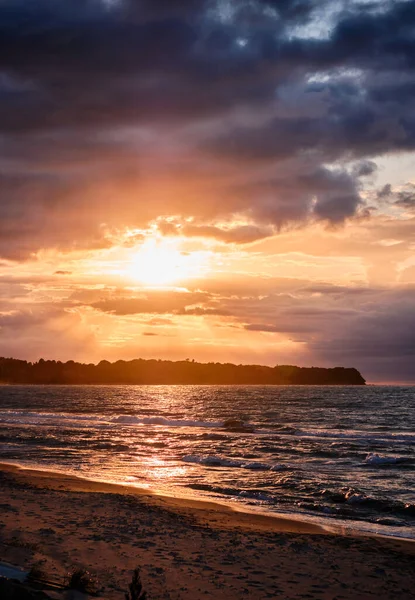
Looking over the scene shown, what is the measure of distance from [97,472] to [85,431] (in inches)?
1014

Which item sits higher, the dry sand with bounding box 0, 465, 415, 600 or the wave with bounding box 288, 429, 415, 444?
the dry sand with bounding box 0, 465, 415, 600

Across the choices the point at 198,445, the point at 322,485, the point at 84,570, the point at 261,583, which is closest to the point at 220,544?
the point at 261,583

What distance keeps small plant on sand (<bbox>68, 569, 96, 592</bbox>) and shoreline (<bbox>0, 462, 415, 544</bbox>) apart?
773 centimetres

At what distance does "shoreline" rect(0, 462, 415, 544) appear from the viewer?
59.8 ft

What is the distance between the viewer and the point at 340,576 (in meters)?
13.6

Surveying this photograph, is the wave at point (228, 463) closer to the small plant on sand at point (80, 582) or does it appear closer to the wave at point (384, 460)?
the wave at point (384, 460)

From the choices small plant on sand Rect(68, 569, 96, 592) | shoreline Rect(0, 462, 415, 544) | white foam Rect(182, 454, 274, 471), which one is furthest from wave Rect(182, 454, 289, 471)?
small plant on sand Rect(68, 569, 96, 592)

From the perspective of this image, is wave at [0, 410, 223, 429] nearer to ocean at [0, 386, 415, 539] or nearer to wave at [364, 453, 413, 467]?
ocean at [0, 386, 415, 539]

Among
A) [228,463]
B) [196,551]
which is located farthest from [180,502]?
[228,463]

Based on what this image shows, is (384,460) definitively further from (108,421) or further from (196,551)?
(108,421)

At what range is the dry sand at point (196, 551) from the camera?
40.6 feet

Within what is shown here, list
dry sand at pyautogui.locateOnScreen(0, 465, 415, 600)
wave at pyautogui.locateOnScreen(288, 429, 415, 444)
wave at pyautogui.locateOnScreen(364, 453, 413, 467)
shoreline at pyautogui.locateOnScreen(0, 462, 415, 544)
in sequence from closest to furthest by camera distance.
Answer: dry sand at pyautogui.locateOnScreen(0, 465, 415, 600), shoreline at pyautogui.locateOnScreen(0, 462, 415, 544), wave at pyautogui.locateOnScreen(364, 453, 413, 467), wave at pyautogui.locateOnScreen(288, 429, 415, 444)

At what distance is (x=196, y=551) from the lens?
15.1m

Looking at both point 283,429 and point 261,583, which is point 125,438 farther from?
point 261,583
